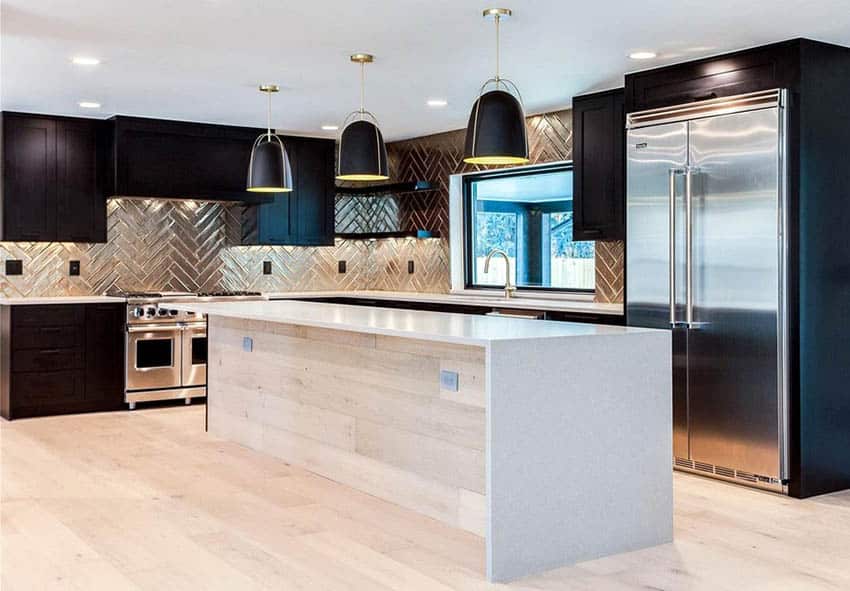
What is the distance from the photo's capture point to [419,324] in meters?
4.05

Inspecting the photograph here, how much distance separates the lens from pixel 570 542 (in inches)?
141

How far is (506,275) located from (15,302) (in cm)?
360

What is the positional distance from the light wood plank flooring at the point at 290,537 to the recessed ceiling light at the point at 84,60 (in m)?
2.22

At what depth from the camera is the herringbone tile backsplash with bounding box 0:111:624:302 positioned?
23.5 feet

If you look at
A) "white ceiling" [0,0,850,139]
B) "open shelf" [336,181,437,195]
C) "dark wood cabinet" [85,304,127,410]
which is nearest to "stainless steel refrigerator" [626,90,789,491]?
"white ceiling" [0,0,850,139]

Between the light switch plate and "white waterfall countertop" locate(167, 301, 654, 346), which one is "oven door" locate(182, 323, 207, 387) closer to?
"white waterfall countertop" locate(167, 301, 654, 346)

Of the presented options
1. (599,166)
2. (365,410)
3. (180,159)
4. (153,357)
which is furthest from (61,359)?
(599,166)

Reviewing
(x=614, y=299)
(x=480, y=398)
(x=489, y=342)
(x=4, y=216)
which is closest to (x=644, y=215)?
(x=614, y=299)

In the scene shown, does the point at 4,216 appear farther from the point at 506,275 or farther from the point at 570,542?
the point at 570,542

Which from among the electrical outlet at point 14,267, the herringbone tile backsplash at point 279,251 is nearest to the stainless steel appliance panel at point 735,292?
the herringbone tile backsplash at point 279,251

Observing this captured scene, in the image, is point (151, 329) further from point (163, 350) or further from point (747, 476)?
point (747, 476)

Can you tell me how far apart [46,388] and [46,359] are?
212 mm

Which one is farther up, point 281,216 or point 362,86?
point 362,86

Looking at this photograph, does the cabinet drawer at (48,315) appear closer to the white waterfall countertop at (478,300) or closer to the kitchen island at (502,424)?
the white waterfall countertop at (478,300)
